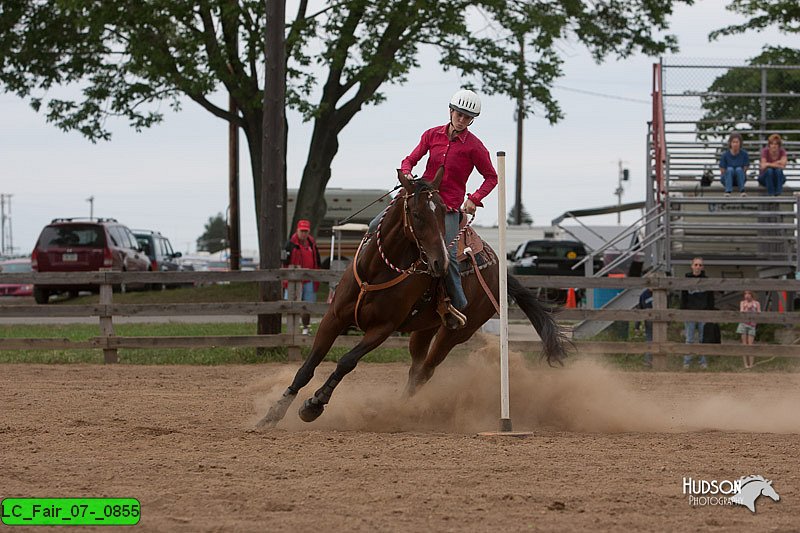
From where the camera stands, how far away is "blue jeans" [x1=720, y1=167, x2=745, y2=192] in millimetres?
19328

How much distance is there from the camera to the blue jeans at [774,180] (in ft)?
64.5

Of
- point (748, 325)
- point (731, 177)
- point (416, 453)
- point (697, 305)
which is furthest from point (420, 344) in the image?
point (731, 177)

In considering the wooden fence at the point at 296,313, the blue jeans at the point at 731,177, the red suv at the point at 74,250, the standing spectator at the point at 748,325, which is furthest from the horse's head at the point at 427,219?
the red suv at the point at 74,250

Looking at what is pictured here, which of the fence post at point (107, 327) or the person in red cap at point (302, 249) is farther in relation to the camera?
the person in red cap at point (302, 249)

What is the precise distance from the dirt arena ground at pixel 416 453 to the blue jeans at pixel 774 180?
7.69 metres

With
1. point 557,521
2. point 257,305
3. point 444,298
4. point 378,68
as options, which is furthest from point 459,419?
point 378,68

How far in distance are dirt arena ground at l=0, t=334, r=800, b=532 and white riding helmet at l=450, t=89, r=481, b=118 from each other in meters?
2.71

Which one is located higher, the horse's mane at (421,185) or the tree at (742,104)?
the tree at (742,104)

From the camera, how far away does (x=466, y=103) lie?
9.14 m

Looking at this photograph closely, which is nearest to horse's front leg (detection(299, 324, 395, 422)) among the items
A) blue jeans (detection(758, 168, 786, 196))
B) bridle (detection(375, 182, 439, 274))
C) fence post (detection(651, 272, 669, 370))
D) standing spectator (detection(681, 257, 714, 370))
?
bridle (detection(375, 182, 439, 274))

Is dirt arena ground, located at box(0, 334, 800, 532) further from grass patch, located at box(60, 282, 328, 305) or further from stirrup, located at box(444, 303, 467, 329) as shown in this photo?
grass patch, located at box(60, 282, 328, 305)

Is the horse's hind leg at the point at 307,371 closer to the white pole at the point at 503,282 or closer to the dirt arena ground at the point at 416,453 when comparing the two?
the dirt arena ground at the point at 416,453

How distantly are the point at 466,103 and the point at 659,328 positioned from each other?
8086mm

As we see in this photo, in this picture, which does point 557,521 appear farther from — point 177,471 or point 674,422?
point 674,422
